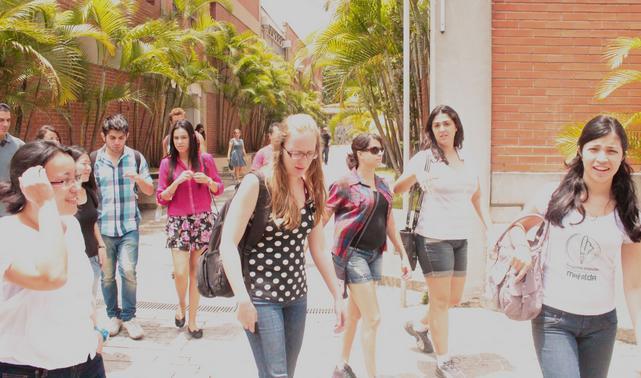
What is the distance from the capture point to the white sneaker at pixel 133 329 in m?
5.38

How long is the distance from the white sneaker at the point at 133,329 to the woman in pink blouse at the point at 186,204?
42 centimetres

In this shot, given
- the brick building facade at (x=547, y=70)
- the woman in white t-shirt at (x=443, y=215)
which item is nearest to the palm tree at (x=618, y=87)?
the brick building facade at (x=547, y=70)

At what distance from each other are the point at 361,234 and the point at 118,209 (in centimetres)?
235

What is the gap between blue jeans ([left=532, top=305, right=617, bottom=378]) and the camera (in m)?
2.78

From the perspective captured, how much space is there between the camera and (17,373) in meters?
2.29

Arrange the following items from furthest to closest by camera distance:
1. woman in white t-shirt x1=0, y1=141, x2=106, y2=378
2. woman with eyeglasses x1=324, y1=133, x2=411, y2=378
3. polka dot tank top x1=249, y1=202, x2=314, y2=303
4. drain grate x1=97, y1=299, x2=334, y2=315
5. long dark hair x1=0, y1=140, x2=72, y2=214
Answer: drain grate x1=97, y1=299, x2=334, y2=315
woman with eyeglasses x1=324, y1=133, x2=411, y2=378
polka dot tank top x1=249, y1=202, x2=314, y2=303
long dark hair x1=0, y1=140, x2=72, y2=214
woman in white t-shirt x1=0, y1=141, x2=106, y2=378

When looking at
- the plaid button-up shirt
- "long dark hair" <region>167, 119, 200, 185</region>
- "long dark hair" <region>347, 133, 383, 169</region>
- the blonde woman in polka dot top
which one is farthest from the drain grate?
the blonde woman in polka dot top

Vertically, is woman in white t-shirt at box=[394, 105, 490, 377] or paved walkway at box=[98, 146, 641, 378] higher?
woman in white t-shirt at box=[394, 105, 490, 377]

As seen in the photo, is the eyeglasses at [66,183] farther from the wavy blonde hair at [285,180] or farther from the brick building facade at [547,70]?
the brick building facade at [547,70]

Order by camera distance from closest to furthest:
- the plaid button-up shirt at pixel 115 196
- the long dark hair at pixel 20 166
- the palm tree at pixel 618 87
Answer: the long dark hair at pixel 20 166 < the plaid button-up shirt at pixel 115 196 < the palm tree at pixel 618 87

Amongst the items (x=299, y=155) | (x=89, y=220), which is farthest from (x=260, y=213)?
(x=89, y=220)

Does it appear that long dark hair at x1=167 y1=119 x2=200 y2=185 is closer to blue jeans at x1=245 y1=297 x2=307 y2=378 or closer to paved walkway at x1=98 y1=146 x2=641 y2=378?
paved walkway at x1=98 y1=146 x2=641 y2=378

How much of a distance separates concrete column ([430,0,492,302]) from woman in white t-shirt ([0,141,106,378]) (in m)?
4.55

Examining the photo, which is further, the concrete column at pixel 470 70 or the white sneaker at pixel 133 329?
the concrete column at pixel 470 70
